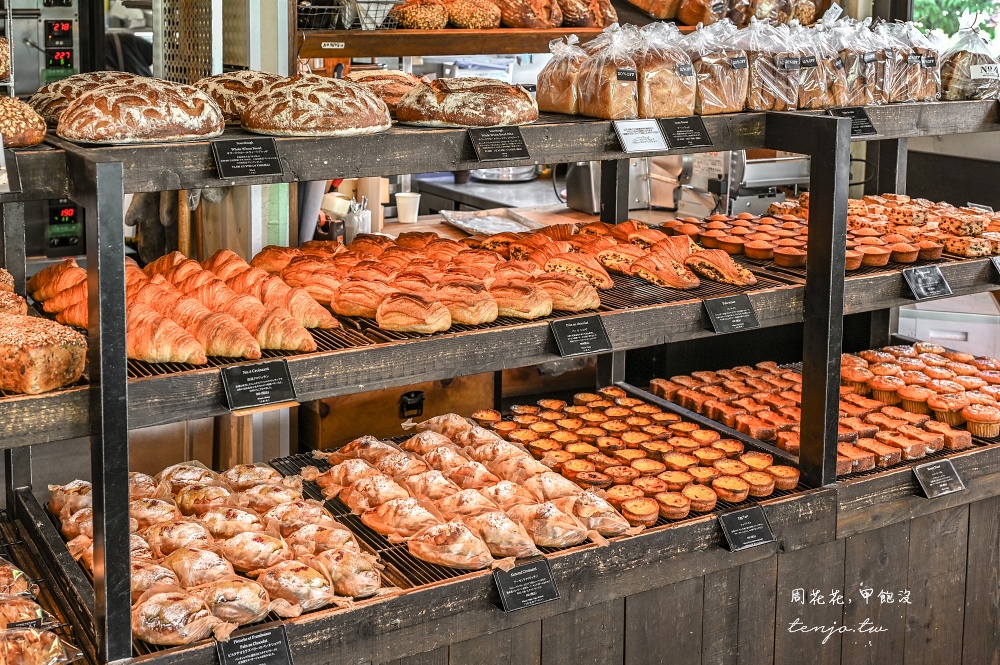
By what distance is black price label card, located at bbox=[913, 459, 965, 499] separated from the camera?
Answer: 256cm

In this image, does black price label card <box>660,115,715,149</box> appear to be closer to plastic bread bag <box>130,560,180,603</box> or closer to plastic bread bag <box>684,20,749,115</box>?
plastic bread bag <box>684,20,749,115</box>

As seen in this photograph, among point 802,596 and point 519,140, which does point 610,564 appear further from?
point 519,140

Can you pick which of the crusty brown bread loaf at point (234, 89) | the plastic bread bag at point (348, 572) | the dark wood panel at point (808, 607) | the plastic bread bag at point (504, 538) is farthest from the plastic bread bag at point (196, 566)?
the dark wood panel at point (808, 607)

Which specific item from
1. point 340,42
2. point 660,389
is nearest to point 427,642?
point 660,389

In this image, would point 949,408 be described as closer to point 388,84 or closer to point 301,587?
point 388,84

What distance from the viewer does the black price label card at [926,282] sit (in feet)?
8.32

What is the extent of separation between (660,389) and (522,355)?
3.59 ft

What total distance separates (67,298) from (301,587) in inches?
27.5

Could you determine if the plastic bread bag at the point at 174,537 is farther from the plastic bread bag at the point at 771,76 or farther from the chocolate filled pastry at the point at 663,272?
the plastic bread bag at the point at 771,76


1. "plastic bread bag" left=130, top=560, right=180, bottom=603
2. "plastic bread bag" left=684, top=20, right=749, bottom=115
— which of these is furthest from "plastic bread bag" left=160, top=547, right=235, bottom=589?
"plastic bread bag" left=684, top=20, right=749, bottom=115

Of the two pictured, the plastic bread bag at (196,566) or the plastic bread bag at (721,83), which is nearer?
→ the plastic bread bag at (196,566)

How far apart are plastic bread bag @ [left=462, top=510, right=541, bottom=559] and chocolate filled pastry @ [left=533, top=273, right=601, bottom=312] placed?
1.46 ft

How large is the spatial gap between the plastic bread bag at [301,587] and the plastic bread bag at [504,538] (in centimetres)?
33

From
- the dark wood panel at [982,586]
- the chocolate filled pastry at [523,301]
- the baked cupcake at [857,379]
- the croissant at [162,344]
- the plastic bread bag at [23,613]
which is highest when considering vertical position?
the chocolate filled pastry at [523,301]
